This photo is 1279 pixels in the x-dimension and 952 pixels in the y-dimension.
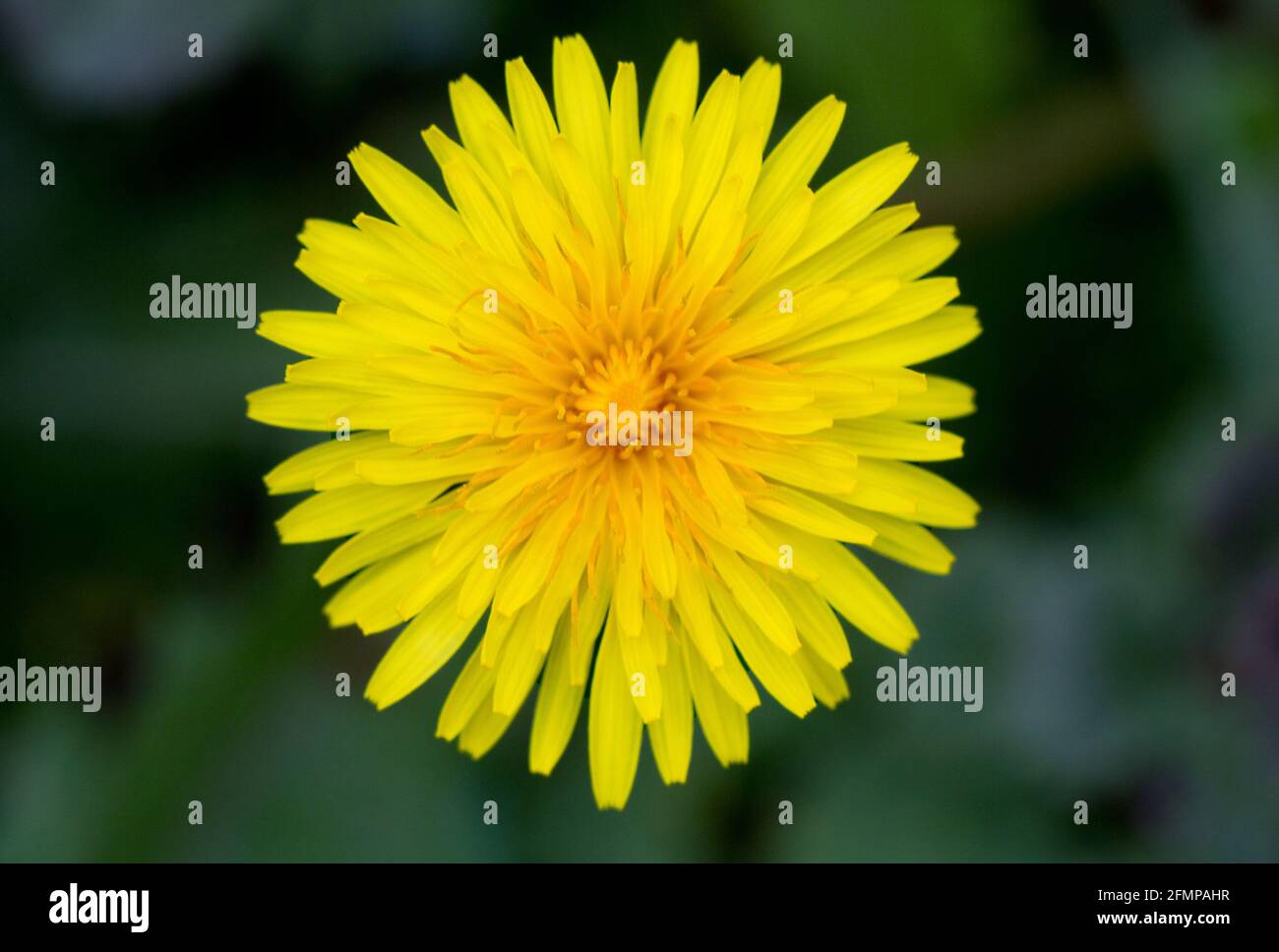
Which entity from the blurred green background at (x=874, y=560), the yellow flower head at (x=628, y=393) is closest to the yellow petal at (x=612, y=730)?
the yellow flower head at (x=628, y=393)

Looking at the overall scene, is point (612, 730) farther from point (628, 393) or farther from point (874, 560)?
point (874, 560)

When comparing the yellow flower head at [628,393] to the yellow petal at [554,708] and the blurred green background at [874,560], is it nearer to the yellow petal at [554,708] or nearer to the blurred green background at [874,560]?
the yellow petal at [554,708]

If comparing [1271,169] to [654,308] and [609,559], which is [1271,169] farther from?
[609,559]

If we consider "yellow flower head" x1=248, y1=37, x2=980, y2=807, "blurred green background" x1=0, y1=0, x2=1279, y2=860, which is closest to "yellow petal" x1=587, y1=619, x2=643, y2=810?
"yellow flower head" x1=248, y1=37, x2=980, y2=807

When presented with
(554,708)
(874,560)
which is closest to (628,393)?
(554,708)

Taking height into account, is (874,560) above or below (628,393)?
below

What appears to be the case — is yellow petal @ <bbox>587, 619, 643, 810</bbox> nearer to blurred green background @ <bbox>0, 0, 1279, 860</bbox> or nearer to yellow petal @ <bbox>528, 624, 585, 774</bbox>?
yellow petal @ <bbox>528, 624, 585, 774</bbox>
